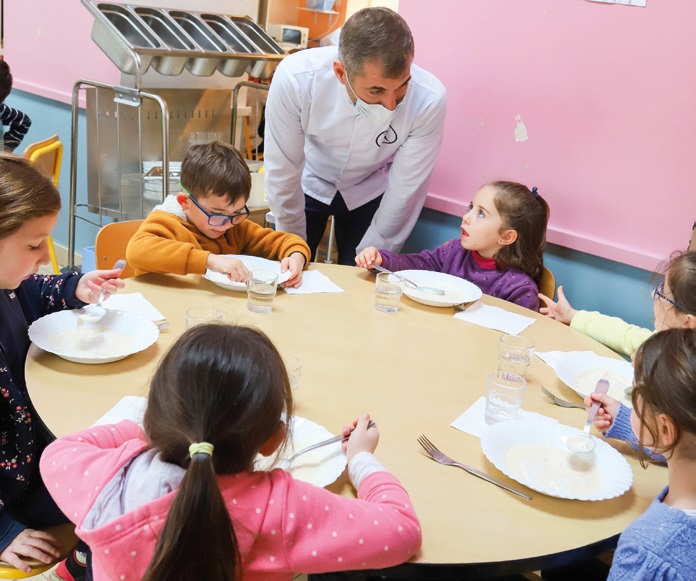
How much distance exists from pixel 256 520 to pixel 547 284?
1653mm

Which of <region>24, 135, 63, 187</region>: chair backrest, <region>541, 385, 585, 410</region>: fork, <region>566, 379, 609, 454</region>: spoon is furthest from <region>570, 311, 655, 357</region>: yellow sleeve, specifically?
<region>24, 135, 63, 187</region>: chair backrest

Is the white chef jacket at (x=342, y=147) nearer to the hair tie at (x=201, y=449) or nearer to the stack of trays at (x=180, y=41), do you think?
the stack of trays at (x=180, y=41)

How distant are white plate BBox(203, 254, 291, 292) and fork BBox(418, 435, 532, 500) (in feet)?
2.59

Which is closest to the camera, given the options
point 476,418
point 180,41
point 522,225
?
point 476,418

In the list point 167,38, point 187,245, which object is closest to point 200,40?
point 167,38

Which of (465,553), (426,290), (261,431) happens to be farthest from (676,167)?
(261,431)

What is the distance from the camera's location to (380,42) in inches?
81.3

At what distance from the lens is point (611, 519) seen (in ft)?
3.94

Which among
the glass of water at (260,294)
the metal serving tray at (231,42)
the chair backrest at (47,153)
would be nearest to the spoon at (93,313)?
the glass of water at (260,294)

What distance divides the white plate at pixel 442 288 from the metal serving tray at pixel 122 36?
1575 millimetres

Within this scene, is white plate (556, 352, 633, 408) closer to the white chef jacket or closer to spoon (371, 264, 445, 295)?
spoon (371, 264, 445, 295)

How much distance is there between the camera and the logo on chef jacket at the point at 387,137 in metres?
2.52

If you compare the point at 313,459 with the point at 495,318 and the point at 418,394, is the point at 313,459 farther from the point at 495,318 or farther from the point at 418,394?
the point at 495,318

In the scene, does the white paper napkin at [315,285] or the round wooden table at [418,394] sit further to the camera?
the white paper napkin at [315,285]
